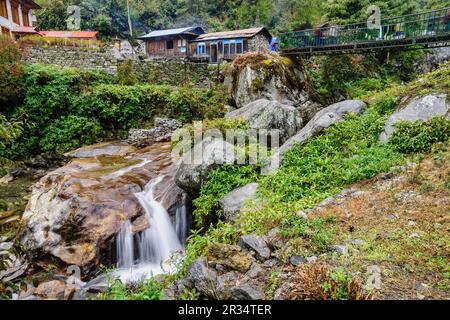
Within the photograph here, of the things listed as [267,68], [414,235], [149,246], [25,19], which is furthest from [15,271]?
[25,19]

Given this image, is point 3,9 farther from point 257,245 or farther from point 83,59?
point 257,245

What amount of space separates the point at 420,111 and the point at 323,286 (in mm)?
7229

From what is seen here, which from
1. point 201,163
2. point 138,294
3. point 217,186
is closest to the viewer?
point 138,294

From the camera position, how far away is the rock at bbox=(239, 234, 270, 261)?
532 cm

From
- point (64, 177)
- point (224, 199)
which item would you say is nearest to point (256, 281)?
point (224, 199)

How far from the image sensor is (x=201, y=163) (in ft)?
30.0

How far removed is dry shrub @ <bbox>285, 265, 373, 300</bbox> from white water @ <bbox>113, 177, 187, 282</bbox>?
4.39 meters

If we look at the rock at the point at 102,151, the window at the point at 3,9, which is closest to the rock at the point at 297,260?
the rock at the point at 102,151

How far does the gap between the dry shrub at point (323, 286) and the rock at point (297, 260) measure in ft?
1.39

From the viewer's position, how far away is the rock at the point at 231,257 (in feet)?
16.6

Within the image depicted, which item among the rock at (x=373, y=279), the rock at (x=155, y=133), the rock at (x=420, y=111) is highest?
the rock at (x=420, y=111)

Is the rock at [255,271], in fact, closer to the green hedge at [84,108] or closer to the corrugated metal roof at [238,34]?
the green hedge at [84,108]

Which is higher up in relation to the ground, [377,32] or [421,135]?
[377,32]

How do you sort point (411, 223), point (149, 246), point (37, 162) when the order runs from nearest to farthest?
point (411, 223) → point (149, 246) → point (37, 162)
